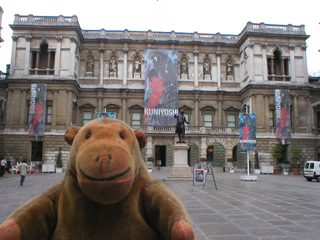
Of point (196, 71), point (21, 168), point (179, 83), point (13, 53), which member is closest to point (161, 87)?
point (179, 83)

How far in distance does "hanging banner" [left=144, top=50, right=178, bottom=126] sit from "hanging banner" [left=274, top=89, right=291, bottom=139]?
10.3m

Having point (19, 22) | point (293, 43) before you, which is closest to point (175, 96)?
point (293, 43)

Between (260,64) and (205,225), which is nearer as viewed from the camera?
(205,225)

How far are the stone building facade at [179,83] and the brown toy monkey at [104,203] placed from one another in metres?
25.1

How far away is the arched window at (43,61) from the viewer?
27544 millimetres

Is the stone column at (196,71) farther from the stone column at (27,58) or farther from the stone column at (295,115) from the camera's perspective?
the stone column at (27,58)

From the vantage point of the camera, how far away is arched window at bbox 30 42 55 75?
27.5 meters

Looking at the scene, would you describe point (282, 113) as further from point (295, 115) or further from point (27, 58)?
point (27, 58)

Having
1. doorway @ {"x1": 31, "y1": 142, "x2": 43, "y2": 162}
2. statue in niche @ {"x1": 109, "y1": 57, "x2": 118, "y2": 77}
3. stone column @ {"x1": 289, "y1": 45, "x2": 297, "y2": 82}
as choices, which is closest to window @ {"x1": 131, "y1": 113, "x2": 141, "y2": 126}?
statue in niche @ {"x1": 109, "y1": 57, "x2": 118, "y2": 77}

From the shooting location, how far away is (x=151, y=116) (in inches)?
1126

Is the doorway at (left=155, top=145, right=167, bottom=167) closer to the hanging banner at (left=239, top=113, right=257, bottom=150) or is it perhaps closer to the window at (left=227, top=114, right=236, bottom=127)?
the window at (left=227, top=114, right=236, bottom=127)

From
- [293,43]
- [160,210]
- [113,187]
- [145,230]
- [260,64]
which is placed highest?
[293,43]

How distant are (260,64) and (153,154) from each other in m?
14.8

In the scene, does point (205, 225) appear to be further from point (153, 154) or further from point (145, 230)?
point (153, 154)
